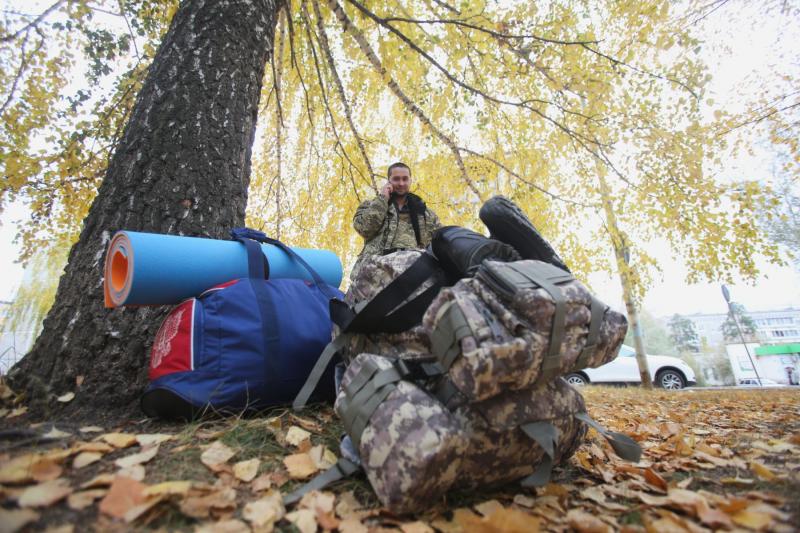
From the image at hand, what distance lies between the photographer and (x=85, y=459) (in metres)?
1.08

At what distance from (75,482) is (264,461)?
0.51 meters

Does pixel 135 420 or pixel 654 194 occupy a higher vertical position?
pixel 654 194

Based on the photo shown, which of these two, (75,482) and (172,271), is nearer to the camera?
(75,482)

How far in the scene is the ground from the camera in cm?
89

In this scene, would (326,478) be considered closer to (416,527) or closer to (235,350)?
(416,527)

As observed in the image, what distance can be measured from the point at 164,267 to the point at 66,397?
73 centimetres

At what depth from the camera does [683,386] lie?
28.7 ft

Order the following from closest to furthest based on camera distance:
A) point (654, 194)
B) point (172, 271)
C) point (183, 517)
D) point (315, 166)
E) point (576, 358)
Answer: point (183, 517)
point (576, 358)
point (172, 271)
point (654, 194)
point (315, 166)

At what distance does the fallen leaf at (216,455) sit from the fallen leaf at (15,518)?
1.38 feet

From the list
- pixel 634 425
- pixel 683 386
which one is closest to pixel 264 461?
pixel 634 425

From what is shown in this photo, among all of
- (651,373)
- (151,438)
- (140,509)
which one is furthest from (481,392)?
(651,373)

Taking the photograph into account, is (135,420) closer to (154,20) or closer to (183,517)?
(183,517)

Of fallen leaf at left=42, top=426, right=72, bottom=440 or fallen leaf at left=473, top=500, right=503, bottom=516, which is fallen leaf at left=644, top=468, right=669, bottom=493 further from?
fallen leaf at left=42, top=426, right=72, bottom=440

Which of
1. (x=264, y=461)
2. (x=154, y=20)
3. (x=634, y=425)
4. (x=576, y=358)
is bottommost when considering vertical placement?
(x=634, y=425)
